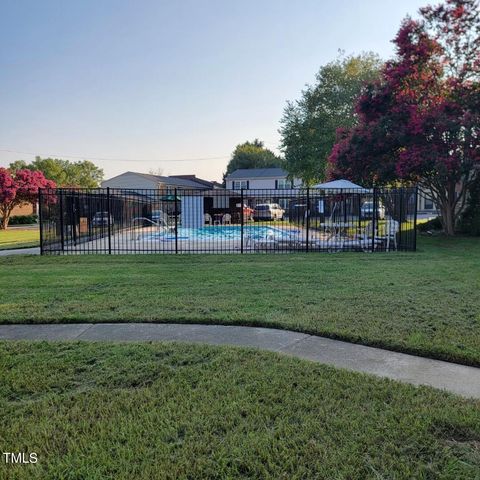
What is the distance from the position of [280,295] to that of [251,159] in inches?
2988

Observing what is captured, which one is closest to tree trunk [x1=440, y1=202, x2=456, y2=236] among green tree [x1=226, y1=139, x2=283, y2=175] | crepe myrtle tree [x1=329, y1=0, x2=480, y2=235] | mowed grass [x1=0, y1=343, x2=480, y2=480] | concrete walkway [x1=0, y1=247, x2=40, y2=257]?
crepe myrtle tree [x1=329, y1=0, x2=480, y2=235]

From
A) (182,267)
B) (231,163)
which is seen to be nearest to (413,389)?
(182,267)

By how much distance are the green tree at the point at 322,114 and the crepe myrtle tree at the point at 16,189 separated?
17.6 meters

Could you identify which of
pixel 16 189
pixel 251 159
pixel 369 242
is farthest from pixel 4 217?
pixel 251 159

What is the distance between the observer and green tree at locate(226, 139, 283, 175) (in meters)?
80.6

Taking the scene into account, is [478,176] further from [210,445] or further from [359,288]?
[210,445]

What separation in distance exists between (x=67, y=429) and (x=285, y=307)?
3514 mm

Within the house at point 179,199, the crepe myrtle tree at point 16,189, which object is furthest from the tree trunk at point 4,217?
the house at point 179,199

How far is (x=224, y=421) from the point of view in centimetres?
287

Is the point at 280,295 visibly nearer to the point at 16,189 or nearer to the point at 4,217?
the point at 16,189

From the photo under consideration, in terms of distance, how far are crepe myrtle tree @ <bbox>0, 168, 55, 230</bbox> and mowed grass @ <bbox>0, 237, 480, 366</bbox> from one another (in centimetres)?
2023

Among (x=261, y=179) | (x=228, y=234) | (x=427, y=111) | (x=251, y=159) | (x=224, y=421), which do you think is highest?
(x=251, y=159)

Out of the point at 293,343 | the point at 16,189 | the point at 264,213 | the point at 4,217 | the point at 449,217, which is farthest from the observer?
the point at 264,213

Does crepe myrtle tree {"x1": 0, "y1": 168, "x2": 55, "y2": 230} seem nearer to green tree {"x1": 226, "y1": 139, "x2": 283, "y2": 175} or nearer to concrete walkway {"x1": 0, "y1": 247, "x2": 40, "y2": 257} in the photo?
concrete walkway {"x1": 0, "y1": 247, "x2": 40, "y2": 257}
